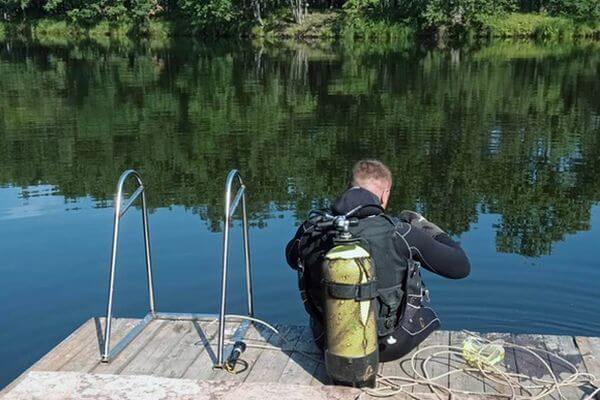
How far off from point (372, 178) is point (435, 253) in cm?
57

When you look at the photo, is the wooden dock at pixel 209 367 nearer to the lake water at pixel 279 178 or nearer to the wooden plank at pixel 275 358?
the wooden plank at pixel 275 358

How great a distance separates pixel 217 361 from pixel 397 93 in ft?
68.7

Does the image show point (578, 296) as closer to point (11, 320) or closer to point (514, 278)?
point (514, 278)

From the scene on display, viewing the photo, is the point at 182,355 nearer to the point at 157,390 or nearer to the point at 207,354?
the point at 207,354

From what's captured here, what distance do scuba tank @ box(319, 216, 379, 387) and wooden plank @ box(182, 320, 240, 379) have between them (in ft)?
3.29

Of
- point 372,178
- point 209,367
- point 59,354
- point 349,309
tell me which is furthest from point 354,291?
point 59,354

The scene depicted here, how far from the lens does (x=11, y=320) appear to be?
7.68 metres

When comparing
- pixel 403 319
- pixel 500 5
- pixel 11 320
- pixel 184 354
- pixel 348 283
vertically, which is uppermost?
pixel 500 5

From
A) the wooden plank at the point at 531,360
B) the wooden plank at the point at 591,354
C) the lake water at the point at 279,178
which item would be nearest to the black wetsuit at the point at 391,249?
the wooden plank at the point at 531,360

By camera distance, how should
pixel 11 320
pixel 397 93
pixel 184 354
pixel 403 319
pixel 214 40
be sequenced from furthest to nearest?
pixel 214 40
pixel 397 93
pixel 11 320
pixel 184 354
pixel 403 319

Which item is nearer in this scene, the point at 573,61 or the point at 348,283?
the point at 348,283

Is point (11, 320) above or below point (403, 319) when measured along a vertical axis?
below

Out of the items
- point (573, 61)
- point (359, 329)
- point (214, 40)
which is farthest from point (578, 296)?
point (214, 40)

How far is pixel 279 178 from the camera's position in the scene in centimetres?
1340
